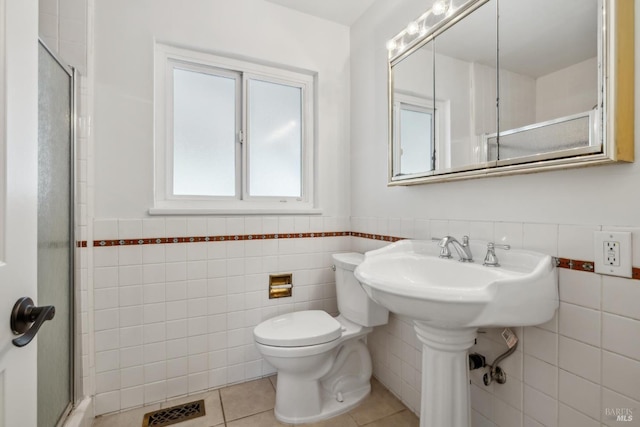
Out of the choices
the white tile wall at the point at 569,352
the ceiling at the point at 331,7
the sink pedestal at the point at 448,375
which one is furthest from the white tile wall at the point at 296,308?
the ceiling at the point at 331,7

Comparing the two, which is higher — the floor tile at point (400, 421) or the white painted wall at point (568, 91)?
the white painted wall at point (568, 91)

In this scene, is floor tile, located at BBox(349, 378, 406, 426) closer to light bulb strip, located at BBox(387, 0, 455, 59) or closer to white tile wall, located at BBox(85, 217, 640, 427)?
white tile wall, located at BBox(85, 217, 640, 427)

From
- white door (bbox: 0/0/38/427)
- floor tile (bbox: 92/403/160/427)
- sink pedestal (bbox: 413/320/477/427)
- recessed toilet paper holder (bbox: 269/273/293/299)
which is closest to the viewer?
white door (bbox: 0/0/38/427)

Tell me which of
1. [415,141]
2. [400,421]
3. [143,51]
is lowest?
[400,421]

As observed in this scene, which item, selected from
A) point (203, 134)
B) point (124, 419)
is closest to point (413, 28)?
point (203, 134)

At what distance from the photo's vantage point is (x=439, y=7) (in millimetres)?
1329

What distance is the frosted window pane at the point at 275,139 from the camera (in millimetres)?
1921

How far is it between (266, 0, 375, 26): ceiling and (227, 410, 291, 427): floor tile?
2.38 m

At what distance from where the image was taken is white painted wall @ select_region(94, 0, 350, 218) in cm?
148

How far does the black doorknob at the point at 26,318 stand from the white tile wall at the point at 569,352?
136 cm

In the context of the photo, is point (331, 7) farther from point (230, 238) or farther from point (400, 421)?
point (400, 421)

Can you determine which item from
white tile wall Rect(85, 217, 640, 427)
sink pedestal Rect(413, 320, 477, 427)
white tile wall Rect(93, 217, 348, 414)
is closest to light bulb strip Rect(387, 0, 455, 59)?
white tile wall Rect(85, 217, 640, 427)

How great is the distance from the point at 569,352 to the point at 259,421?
4.42 ft

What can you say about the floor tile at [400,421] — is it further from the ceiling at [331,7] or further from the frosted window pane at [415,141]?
the ceiling at [331,7]
